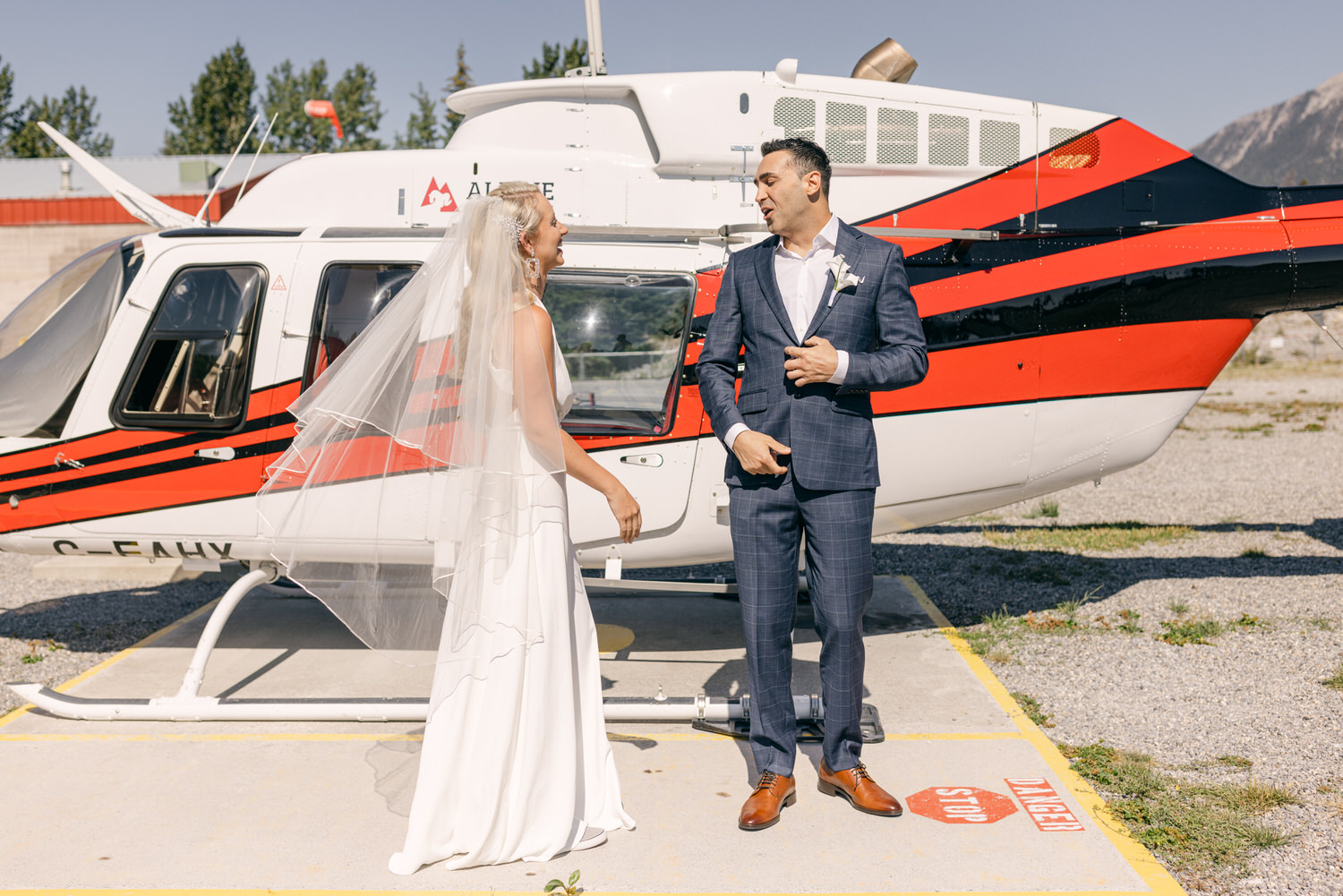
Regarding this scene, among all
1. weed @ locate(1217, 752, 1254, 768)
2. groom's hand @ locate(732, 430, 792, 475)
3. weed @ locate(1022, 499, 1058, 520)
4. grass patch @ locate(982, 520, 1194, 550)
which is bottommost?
weed @ locate(1022, 499, 1058, 520)

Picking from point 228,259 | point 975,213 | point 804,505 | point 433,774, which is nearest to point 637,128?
point 975,213

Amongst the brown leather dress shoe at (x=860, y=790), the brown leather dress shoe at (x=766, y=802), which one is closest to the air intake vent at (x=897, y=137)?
the brown leather dress shoe at (x=860, y=790)

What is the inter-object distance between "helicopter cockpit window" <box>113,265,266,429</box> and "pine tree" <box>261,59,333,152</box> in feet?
166

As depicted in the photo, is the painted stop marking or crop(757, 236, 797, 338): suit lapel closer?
crop(757, 236, 797, 338): suit lapel

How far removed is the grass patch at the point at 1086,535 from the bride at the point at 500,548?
6.04 metres

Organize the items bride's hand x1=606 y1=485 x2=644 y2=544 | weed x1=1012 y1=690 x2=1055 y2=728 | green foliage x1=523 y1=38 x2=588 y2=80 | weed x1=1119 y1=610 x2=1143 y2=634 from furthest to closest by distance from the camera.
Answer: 1. green foliage x1=523 y1=38 x2=588 y2=80
2. weed x1=1119 y1=610 x2=1143 y2=634
3. weed x1=1012 y1=690 x2=1055 y2=728
4. bride's hand x1=606 y1=485 x2=644 y2=544

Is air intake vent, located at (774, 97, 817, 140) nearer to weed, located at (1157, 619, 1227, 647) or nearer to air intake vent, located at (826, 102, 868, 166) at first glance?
air intake vent, located at (826, 102, 868, 166)

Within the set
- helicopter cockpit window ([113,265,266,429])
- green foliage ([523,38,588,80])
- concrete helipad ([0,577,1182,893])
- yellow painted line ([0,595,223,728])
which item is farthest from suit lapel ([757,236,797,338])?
green foliage ([523,38,588,80])

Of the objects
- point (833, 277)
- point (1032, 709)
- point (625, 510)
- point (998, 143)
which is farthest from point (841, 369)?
point (998, 143)

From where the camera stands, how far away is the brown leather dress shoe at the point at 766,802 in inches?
142

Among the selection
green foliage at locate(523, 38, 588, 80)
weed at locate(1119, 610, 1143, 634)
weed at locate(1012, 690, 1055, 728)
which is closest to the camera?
weed at locate(1012, 690, 1055, 728)

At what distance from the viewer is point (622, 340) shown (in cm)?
517

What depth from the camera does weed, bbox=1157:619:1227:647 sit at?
5871 millimetres

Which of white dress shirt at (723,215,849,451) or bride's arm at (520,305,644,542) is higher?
white dress shirt at (723,215,849,451)
